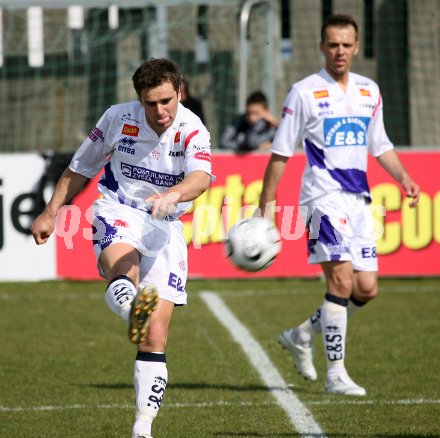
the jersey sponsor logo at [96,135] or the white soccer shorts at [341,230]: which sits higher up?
the jersey sponsor logo at [96,135]

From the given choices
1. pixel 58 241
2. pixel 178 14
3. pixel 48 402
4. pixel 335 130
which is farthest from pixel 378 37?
pixel 48 402

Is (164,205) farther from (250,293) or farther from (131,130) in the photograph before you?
(250,293)

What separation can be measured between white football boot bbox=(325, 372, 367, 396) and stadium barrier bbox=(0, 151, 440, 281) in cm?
573

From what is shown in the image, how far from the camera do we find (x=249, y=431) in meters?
5.97

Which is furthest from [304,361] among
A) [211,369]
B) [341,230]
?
[341,230]

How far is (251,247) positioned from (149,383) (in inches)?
39.4

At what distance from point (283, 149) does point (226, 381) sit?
63.9 inches

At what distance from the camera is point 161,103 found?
5.57 meters

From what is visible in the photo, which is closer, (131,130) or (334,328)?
(131,130)

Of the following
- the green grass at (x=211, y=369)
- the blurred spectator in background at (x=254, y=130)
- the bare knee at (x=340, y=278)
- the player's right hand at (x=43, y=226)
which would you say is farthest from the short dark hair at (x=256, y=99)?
the player's right hand at (x=43, y=226)

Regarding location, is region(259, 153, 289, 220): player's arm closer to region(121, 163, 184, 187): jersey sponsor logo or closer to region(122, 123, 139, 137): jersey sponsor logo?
region(121, 163, 184, 187): jersey sponsor logo

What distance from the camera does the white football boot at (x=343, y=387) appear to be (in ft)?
23.0

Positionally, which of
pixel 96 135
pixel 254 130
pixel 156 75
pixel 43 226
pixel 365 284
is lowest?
pixel 365 284

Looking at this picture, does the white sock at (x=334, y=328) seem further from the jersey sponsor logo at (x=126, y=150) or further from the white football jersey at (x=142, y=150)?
the jersey sponsor logo at (x=126, y=150)
